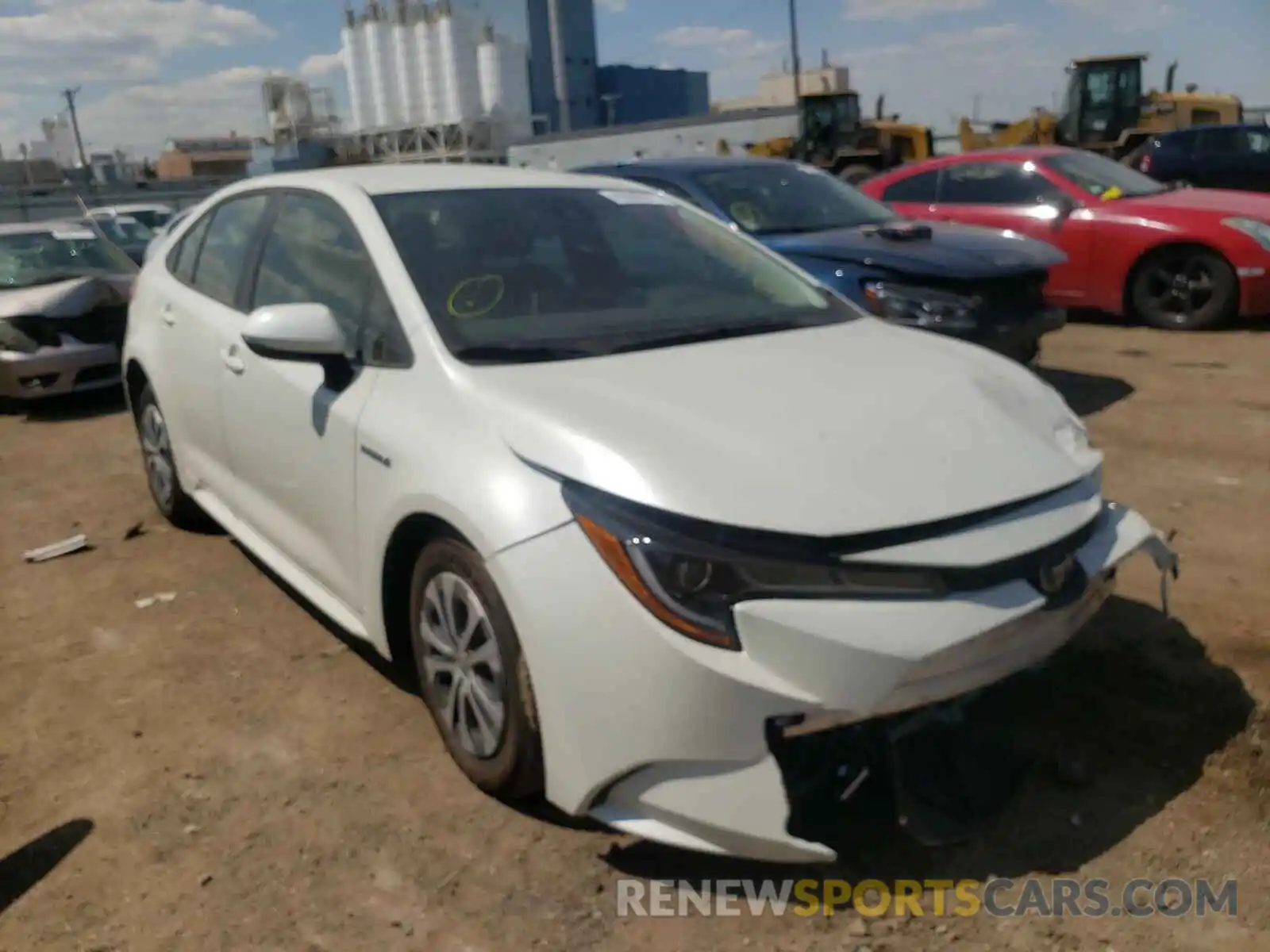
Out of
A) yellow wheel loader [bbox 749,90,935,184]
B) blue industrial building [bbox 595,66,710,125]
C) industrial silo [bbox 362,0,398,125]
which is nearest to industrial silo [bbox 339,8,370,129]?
industrial silo [bbox 362,0,398,125]

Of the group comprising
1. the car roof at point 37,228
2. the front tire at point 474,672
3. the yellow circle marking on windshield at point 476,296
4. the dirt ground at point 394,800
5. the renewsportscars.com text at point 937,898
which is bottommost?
the renewsportscars.com text at point 937,898

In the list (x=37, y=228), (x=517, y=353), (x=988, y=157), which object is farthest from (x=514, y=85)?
(x=517, y=353)

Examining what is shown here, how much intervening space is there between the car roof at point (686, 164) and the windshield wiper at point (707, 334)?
3929 millimetres

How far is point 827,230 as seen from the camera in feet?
21.9

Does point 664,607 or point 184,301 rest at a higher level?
point 184,301

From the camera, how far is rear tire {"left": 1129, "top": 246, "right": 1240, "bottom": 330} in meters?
8.40

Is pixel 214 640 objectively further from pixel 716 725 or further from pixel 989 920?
pixel 989 920

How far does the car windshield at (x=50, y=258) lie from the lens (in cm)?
846

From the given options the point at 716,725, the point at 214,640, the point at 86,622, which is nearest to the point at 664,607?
the point at 716,725

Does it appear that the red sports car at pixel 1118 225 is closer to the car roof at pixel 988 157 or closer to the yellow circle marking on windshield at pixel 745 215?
the car roof at pixel 988 157

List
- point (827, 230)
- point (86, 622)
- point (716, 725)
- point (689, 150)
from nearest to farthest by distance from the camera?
1. point (716, 725)
2. point (86, 622)
3. point (827, 230)
4. point (689, 150)

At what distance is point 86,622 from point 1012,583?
3.46 m

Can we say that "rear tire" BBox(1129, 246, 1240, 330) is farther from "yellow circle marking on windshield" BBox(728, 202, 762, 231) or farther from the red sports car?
"yellow circle marking on windshield" BBox(728, 202, 762, 231)

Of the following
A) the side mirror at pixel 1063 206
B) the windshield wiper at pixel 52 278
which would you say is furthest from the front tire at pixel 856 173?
the windshield wiper at pixel 52 278
